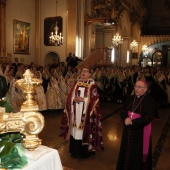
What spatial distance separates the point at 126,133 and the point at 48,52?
48.8ft

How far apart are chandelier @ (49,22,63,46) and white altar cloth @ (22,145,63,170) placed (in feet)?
48.4

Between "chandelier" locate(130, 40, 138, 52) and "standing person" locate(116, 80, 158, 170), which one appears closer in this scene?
"standing person" locate(116, 80, 158, 170)

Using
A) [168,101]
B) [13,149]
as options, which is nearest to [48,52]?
[168,101]

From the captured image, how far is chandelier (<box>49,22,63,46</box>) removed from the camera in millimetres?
16078

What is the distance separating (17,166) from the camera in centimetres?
144

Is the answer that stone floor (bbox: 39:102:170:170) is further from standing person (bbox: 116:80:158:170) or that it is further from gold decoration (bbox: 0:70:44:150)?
gold decoration (bbox: 0:70:44:150)

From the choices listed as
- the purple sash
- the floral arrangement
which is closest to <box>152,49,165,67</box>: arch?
the purple sash

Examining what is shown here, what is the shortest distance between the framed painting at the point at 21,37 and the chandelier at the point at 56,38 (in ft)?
5.36

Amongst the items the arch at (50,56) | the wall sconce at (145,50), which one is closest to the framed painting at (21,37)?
the arch at (50,56)

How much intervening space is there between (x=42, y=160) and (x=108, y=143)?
4.68 meters

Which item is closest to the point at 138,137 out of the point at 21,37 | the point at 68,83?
the point at 68,83

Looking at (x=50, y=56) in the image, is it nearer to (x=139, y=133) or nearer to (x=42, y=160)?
(x=139, y=133)

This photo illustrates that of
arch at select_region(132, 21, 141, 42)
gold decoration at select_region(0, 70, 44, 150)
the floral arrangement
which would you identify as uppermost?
arch at select_region(132, 21, 141, 42)

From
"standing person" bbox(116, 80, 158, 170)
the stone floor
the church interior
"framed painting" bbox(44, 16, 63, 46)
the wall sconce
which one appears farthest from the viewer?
the wall sconce
